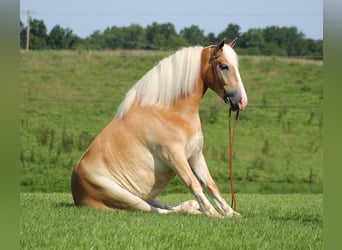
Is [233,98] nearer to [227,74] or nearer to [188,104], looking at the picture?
[227,74]

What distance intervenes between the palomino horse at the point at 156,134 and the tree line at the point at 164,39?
29.5 m

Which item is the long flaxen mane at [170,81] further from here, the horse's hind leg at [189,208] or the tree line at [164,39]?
the tree line at [164,39]

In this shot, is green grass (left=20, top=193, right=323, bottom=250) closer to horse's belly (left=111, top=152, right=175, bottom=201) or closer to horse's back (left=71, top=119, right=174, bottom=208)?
horse's back (left=71, top=119, right=174, bottom=208)

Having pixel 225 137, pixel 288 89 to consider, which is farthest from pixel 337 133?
pixel 288 89

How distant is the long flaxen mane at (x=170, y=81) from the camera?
6.95 meters

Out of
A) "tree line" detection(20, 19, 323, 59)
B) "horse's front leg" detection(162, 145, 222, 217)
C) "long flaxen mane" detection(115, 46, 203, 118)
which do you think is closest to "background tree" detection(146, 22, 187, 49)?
"tree line" detection(20, 19, 323, 59)

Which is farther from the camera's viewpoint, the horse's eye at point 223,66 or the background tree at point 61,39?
the background tree at point 61,39

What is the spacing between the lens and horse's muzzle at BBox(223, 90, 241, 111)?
683 cm

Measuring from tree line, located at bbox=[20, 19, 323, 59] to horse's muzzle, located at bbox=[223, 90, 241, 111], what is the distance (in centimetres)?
2961

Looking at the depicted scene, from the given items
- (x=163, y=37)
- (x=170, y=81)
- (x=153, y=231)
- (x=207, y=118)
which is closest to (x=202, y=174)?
(x=170, y=81)

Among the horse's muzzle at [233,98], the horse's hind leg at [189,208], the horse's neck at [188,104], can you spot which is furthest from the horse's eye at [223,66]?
the horse's hind leg at [189,208]

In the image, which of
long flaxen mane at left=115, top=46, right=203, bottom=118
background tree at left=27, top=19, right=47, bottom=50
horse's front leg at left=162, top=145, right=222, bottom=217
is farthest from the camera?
background tree at left=27, top=19, right=47, bottom=50

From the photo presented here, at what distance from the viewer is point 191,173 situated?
22.0ft

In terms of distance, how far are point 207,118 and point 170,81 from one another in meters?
20.5
